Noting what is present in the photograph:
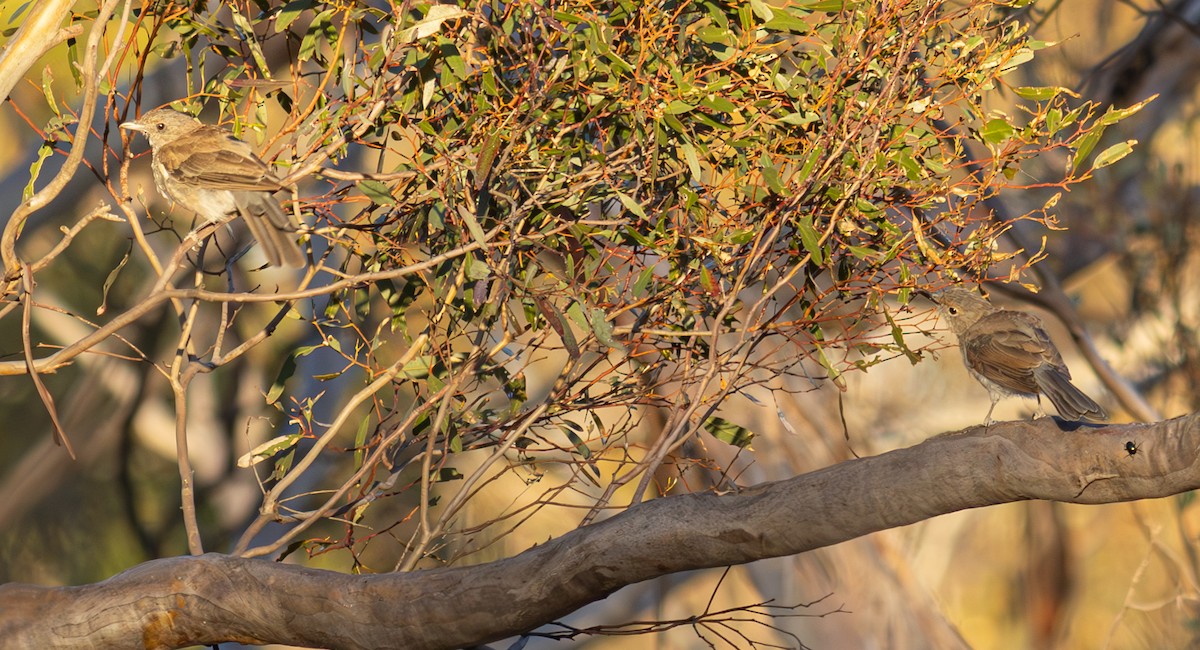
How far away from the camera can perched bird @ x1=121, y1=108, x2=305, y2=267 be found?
10.3 feet

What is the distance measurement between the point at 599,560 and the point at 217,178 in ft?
4.97

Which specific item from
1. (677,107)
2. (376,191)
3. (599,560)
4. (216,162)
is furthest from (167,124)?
(599,560)

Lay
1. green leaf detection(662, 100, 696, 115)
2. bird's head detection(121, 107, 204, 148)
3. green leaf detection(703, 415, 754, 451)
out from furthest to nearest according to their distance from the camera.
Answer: green leaf detection(703, 415, 754, 451)
bird's head detection(121, 107, 204, 148)
green leaf detection(662, 100, 696, 115)

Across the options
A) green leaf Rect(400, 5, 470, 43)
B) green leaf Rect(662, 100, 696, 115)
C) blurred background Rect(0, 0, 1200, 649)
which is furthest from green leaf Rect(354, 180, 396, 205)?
blurred background Rect(0, 0, 1200, 649)

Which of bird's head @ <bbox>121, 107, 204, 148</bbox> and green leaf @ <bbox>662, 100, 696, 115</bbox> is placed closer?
green leaf @ <bbox>662, 100, 696, 115</bbox>

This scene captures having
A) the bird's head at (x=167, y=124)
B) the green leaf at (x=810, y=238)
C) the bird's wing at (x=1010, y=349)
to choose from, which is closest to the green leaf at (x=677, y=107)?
the green leaf at (x=810, y=238)

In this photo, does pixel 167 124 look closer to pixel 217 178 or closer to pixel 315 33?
pixel 217 178

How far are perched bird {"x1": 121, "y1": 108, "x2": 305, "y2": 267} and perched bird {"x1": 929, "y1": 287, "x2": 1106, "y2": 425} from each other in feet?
6.10

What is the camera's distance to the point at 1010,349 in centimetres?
344

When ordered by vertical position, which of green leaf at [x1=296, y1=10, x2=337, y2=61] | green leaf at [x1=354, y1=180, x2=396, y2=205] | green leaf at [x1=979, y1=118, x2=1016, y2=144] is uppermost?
green leaf at [x1=296, y1=10, x2=337, y2=61]

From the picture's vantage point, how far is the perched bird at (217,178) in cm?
313

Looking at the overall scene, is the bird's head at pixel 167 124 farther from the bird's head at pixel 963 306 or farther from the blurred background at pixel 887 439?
the blurred background at pixel 887 439

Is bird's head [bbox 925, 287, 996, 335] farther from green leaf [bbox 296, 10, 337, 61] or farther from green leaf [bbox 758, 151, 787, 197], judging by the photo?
green leaf [bbox 296, 10, 337, 61]

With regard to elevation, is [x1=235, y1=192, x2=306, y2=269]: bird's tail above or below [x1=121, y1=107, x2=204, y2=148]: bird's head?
below
